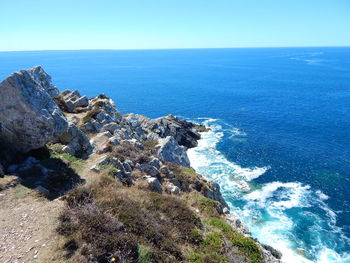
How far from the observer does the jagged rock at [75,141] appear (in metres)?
23.8

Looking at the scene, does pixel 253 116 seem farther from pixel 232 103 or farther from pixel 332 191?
pixel 332 191

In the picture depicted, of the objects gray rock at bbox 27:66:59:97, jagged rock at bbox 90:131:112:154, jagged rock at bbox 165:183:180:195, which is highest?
gray rock at bbox 27:66:59:97

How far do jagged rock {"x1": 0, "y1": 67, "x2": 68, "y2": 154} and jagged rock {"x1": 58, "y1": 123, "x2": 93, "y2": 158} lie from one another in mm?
4646

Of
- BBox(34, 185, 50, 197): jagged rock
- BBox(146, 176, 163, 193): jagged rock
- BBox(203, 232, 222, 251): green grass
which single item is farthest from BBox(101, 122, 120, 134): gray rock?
BBox(203, 232, 222, 251): green grass

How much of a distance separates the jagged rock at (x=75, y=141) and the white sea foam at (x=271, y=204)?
893 inches

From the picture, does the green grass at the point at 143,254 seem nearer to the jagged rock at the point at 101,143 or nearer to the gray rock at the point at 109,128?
the jagged rock at the point at 101,143

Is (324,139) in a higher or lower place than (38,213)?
lower

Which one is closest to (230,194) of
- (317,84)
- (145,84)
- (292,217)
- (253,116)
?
(292,217)

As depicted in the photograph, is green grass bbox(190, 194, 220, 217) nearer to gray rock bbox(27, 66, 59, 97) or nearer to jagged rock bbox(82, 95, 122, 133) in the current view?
jagged rock bbox(82, 95, 122, 133)

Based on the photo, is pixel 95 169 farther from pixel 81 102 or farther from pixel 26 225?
pixel 81 102

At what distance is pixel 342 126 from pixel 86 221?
74621 mm

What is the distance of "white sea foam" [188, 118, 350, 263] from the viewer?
2992cm

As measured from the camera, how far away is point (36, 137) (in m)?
18.5

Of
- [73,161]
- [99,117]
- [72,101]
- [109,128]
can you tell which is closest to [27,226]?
[73,161]
